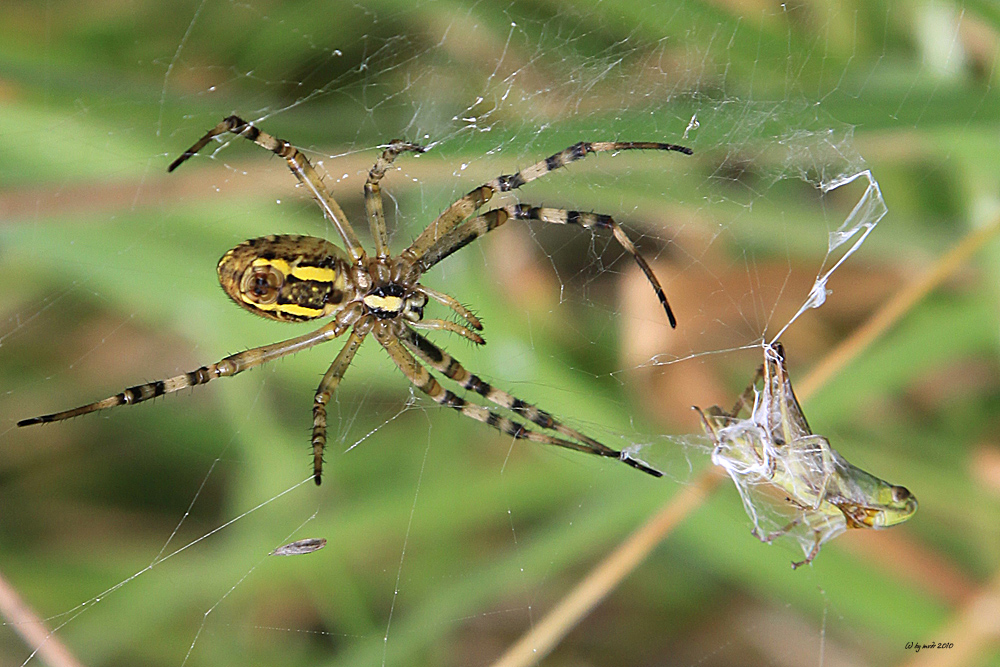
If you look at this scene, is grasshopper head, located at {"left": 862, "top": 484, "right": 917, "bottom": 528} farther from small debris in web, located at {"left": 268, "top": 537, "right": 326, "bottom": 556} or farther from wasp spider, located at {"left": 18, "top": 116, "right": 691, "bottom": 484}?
small debris in web, located at {"left": 268, "top": 537, "right": 326, "bottom": 556}

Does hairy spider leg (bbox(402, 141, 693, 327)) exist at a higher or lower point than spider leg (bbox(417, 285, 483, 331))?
higher

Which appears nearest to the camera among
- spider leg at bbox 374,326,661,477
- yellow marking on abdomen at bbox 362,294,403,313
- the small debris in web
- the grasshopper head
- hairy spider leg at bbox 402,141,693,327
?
the grasshopper head

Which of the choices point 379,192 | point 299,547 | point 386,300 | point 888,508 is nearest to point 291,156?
point 379,192

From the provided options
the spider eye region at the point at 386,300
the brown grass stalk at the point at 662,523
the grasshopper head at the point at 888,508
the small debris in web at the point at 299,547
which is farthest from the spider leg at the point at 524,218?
the small debris in web at the point at 299,547

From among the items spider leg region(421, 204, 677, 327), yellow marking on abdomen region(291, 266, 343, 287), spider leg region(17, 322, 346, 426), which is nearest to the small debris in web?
spider leg region(17, 322, 346, 426)

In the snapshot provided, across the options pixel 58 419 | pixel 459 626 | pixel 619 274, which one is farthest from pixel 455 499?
pixel 58 419

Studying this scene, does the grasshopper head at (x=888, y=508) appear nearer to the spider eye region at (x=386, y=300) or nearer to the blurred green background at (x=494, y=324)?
the blurred green background at (x=494, y=324)
